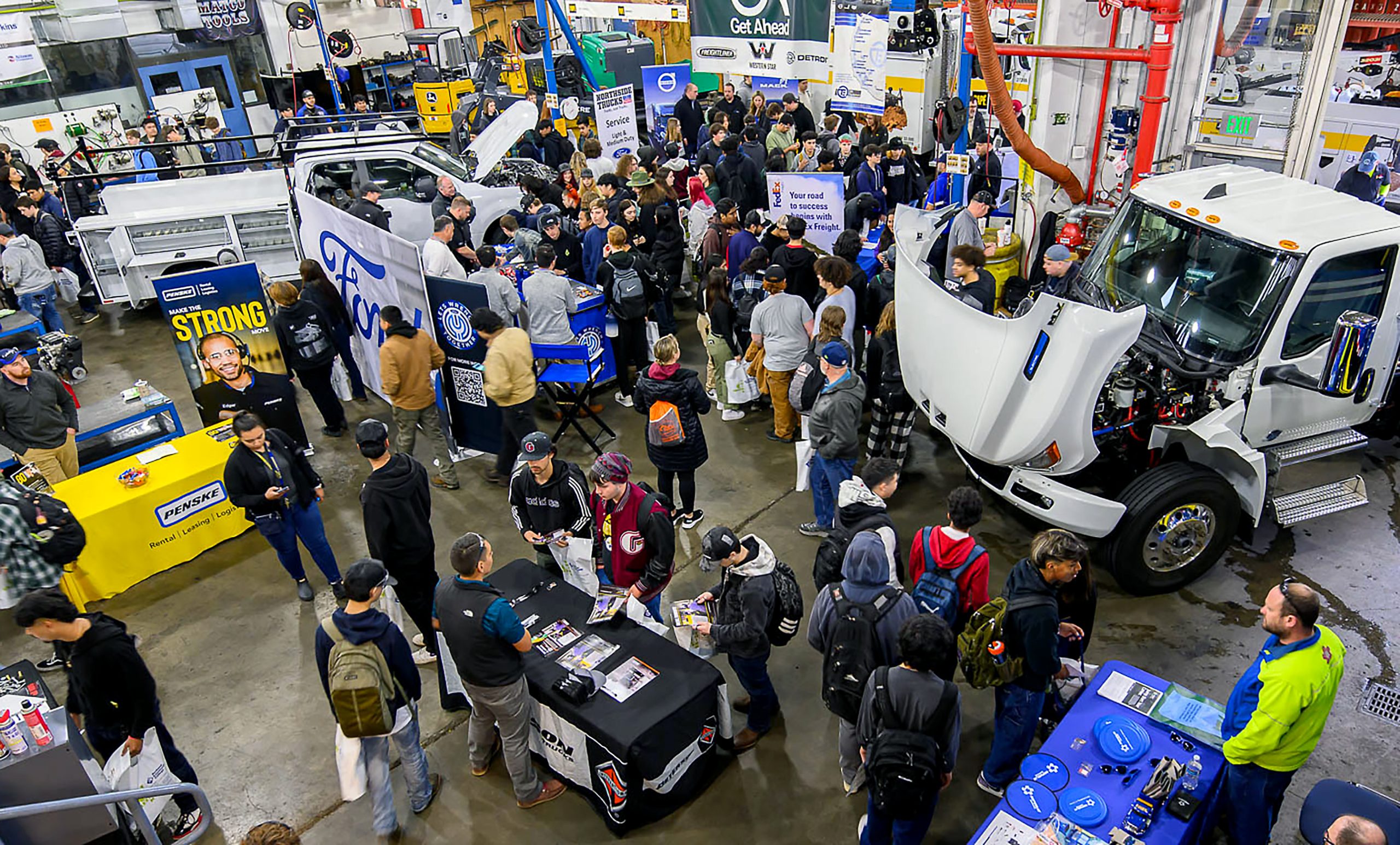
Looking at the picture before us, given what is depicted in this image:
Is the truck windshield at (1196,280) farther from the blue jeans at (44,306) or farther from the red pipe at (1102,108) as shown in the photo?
the blue jeans at (44,306)

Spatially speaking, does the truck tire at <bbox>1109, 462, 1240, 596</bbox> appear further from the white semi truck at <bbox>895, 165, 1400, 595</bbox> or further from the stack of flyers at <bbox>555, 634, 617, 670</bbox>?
the stack of flyers at <bbox>555, 634, 617, 670</bbox>

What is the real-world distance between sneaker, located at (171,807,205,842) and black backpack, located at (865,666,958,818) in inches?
139

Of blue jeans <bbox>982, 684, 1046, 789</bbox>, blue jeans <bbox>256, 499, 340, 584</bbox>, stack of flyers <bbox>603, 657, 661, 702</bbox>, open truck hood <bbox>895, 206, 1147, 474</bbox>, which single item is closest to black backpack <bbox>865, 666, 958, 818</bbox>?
blue jeans <bbox>982, 684, 1046, 789</bbox>

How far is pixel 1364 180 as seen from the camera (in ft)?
32.4

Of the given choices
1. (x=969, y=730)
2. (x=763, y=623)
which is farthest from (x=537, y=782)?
(x=969, y=730)

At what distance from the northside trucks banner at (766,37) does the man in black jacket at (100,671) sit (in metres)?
10.4

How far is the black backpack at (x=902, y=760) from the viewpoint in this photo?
3.42 m

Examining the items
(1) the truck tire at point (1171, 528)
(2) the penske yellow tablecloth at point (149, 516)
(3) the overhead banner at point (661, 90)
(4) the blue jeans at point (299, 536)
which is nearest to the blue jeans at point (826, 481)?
(1) the truck tire at point (1171, 528)

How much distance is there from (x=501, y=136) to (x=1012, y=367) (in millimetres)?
8308

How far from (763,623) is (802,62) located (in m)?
9.67

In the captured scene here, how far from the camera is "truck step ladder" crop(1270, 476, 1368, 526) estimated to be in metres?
5.78

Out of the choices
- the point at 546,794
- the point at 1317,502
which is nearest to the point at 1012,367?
the point at 1317,502

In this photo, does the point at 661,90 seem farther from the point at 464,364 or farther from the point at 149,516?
the point at 149,516

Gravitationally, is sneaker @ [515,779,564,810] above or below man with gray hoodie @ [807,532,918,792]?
below
